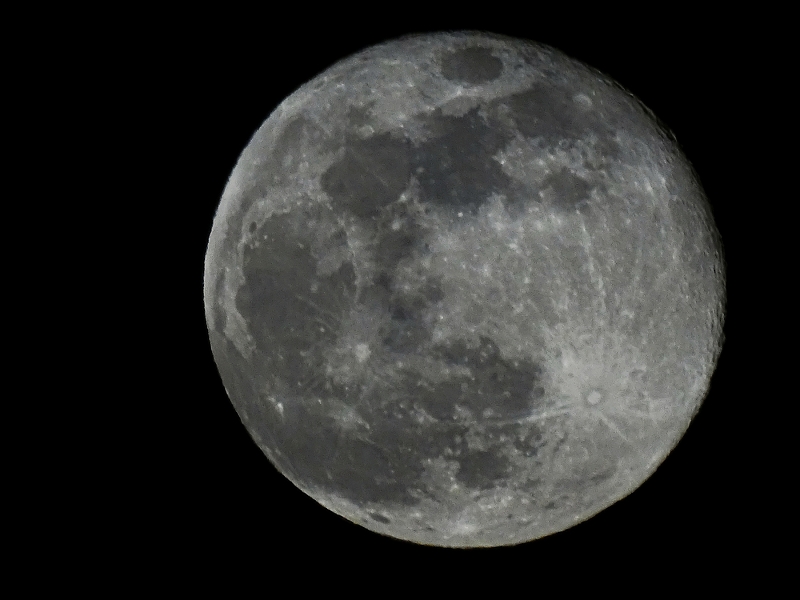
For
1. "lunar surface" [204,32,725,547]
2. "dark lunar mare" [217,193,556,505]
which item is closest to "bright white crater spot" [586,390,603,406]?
"lunar surface" [204,32,725,547]

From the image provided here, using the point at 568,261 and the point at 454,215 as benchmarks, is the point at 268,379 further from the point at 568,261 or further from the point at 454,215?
the point at 568,261

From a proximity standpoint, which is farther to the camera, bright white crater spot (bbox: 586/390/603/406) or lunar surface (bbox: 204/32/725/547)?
bright white crater spot (bbox: 586/390/603/406)

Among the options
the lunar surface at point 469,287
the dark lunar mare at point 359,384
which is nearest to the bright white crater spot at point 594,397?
the lunar surface at point 469,287

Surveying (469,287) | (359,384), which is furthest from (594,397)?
(359,384)

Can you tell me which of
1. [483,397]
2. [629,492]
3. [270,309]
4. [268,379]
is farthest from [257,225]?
[629,492]

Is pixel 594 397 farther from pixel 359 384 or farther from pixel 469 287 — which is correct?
pixel 359 384

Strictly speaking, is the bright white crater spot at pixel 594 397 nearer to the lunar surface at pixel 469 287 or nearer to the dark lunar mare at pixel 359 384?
the lunar surface at pixel 469 287

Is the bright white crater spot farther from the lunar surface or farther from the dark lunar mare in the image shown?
the dark lunar mare

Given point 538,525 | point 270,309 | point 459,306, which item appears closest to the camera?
point 459,306
